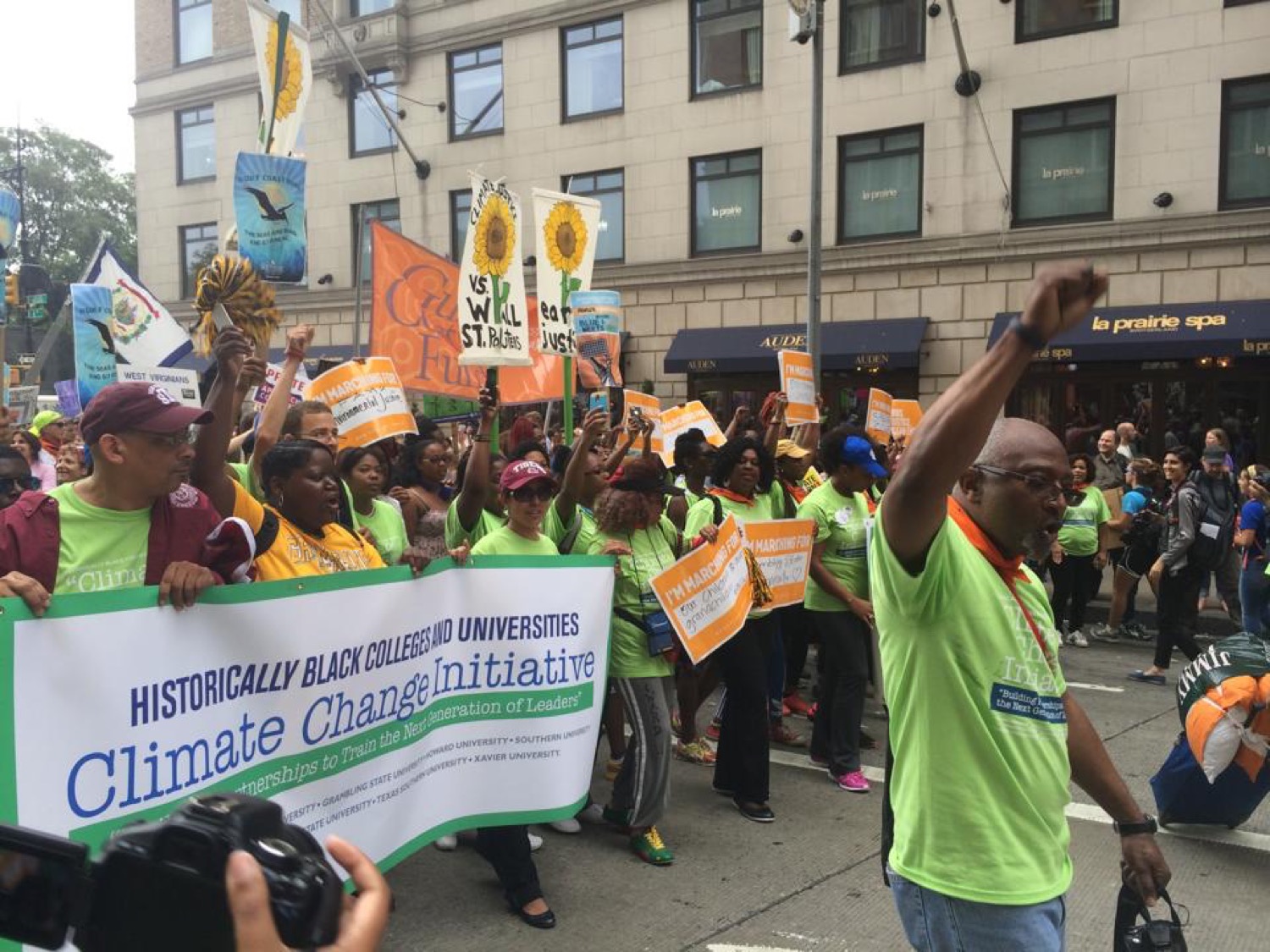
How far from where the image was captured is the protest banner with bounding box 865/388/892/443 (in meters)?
9.98

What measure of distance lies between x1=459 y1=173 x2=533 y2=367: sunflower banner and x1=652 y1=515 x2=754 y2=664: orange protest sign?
2844 mm

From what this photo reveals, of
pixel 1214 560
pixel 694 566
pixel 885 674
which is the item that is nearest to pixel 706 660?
pixel 694 566

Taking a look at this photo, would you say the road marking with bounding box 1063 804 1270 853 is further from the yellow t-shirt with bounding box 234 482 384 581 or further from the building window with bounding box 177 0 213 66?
the building window with bounding box 177 0 213 66

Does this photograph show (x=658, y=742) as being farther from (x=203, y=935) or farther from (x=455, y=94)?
(x=455, y=94)

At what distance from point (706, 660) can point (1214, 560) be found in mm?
4584

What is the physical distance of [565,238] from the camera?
909 cm

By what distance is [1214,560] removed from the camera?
8016mm

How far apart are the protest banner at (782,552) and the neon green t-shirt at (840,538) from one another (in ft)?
0.27

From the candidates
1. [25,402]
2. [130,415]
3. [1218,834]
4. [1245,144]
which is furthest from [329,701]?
[1245,144]

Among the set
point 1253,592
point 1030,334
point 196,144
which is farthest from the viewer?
point 196,144

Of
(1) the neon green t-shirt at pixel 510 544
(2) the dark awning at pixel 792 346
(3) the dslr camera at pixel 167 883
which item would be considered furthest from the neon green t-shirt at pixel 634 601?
(2) the dark awning at pixel 792 346

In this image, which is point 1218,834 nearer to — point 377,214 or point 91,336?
point 91,336

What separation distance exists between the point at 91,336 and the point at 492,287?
2.96 m

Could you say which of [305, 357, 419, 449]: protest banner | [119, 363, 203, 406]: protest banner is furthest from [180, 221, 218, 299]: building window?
[305, 357, 419, 449]: protest banner
